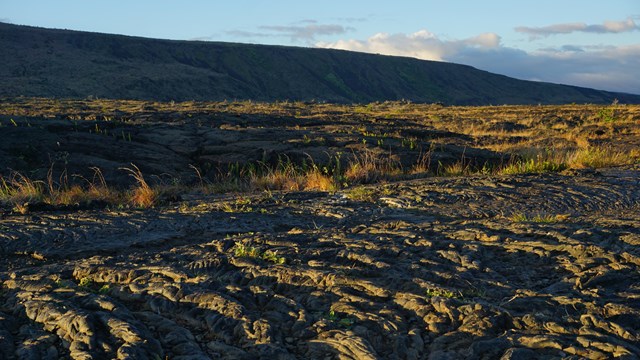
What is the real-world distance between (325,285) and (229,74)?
81.7m

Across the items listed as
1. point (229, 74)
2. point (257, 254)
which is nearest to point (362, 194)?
point (257, 254)

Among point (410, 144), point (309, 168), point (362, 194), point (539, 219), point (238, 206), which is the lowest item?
point (309, 168)

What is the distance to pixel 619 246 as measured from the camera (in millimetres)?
5332

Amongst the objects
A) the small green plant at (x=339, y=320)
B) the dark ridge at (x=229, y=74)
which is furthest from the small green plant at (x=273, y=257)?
the dark ridge at (x=229, y=74)

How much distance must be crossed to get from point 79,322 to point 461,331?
2687mm

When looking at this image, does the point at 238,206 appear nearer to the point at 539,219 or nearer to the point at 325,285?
the point at 325,285

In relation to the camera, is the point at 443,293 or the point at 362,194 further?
the point at 362,194

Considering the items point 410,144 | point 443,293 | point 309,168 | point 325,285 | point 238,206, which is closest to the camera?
point 443,293

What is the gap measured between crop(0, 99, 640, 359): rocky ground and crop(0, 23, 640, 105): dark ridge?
48141 millimetres

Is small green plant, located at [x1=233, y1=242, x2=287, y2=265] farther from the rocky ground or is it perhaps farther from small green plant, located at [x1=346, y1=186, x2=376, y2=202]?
small green plant, located at [x1=346, y1=186, x2=376, y2=202]

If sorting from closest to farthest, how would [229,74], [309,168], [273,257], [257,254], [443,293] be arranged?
[443,293]
[273,257]
[257,254]
[309,168]
[229,74]

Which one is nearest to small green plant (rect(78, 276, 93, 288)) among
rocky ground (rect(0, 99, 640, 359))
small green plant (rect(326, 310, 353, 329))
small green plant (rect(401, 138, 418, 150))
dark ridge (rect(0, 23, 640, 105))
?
rocky ground (rect(0, 99, 640, 359))

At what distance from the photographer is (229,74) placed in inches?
3292

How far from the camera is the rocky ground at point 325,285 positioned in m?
3.79
